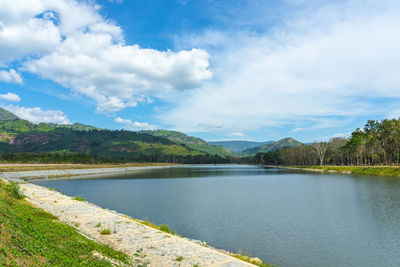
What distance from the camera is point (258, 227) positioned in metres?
29.4

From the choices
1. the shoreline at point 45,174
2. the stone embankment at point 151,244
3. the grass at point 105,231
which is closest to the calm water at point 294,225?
the stone embankment at point 151,244

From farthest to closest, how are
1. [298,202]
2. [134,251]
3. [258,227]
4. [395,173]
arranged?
[395,173], [298,202], [258,227], [134,251]

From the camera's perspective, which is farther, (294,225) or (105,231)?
(294,225)

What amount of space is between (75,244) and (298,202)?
40350 millimetres

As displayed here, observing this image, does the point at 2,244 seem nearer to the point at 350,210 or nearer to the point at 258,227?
the point at 258,227

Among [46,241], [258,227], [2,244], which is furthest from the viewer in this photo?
[258,227]

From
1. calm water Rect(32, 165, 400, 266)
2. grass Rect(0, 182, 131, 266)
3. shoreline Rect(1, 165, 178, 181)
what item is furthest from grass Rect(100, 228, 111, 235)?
shoreline Rect(1, 165, 178, 181)

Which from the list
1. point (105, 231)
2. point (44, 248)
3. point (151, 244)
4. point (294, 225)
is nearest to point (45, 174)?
point (105, 231)

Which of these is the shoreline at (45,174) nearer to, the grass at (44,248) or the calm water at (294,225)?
the calm water at (294,225)

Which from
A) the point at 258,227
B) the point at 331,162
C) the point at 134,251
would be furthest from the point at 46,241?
the point at 331,162

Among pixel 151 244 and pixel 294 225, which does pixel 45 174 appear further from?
pixel 294 225

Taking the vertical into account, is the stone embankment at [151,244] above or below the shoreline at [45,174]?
above

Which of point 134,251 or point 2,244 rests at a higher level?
point 2,244

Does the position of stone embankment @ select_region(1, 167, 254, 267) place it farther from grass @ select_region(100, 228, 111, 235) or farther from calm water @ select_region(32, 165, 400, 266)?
calm water @ select_region(32, 165, 400, 266)
